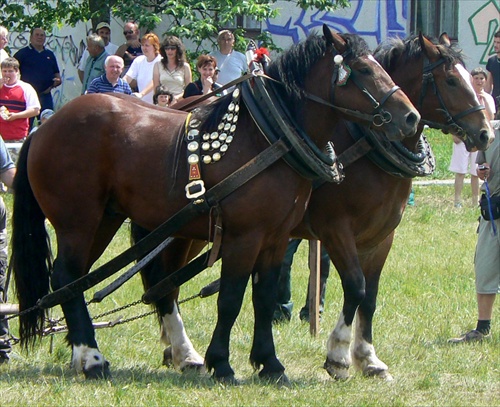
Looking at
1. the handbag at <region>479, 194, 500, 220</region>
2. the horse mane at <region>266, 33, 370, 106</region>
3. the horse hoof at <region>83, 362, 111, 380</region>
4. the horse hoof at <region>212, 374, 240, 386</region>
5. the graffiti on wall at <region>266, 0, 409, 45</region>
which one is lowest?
the horse hoof at <region>83, 362, 111, 380</region>

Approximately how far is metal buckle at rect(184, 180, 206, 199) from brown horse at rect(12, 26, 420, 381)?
0.19 ft

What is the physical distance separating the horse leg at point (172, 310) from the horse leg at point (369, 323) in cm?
104

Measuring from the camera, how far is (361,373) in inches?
259

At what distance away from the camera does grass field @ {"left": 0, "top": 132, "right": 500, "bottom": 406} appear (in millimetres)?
5695

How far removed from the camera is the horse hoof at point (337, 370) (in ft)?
21.1

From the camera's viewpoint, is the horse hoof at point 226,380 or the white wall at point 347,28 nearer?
the horse hoof at point 226,380

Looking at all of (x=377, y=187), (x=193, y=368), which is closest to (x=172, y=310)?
(x=193, y=368)

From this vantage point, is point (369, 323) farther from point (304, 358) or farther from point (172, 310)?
point (172, 310)

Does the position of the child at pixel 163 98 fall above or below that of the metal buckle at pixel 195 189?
below

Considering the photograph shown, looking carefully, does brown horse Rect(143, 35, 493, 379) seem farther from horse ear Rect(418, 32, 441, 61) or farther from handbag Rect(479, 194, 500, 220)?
handbag Rect(479, 194, 500, 220)

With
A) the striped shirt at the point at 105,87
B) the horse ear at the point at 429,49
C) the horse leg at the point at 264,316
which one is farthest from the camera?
the striped shirt at the point at 105,87

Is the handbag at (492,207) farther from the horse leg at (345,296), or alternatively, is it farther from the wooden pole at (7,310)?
the wooden pole at (7,310)

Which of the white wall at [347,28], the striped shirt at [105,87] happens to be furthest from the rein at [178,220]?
the white wall at [347,28]

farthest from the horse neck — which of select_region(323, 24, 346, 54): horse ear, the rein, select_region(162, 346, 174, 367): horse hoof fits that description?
select_region(162, 346, 174, 367): horse hoof
